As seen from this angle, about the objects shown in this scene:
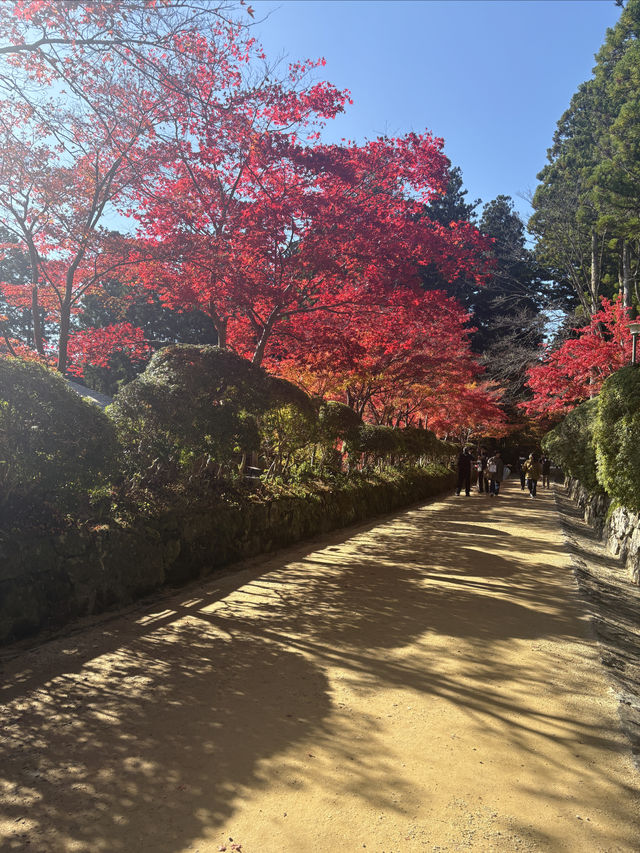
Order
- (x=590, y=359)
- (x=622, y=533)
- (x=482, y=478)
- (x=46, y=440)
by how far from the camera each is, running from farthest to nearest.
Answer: (x=482, y=478) → (x=590, y=359) → (x=622, y=533) → (x=46, y=440)

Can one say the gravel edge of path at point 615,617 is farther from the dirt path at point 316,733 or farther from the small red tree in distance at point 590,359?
the small red tree in distance at point 590,359

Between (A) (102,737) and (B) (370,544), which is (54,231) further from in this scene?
(A) (102,737)

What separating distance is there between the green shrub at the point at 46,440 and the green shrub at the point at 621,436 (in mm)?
6246

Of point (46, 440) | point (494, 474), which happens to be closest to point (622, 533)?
point (46, 440)

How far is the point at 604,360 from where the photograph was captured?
15273 millimetres

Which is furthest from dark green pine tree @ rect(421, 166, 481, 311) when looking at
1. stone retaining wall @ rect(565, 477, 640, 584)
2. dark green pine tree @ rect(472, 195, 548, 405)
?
stone retaining wall @ rect(565, 477, 640, 584)

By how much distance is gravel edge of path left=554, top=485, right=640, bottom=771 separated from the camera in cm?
329

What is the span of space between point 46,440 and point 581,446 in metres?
12.5

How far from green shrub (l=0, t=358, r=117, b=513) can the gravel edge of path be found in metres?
3.94

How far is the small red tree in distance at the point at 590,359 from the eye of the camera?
598 inches

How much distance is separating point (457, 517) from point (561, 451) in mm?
5287

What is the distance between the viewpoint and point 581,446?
1344 cm

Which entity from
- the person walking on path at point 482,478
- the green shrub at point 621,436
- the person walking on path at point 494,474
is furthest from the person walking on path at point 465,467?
the green shrub at point 621,436

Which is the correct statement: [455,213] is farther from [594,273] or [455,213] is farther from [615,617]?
[615,617]
